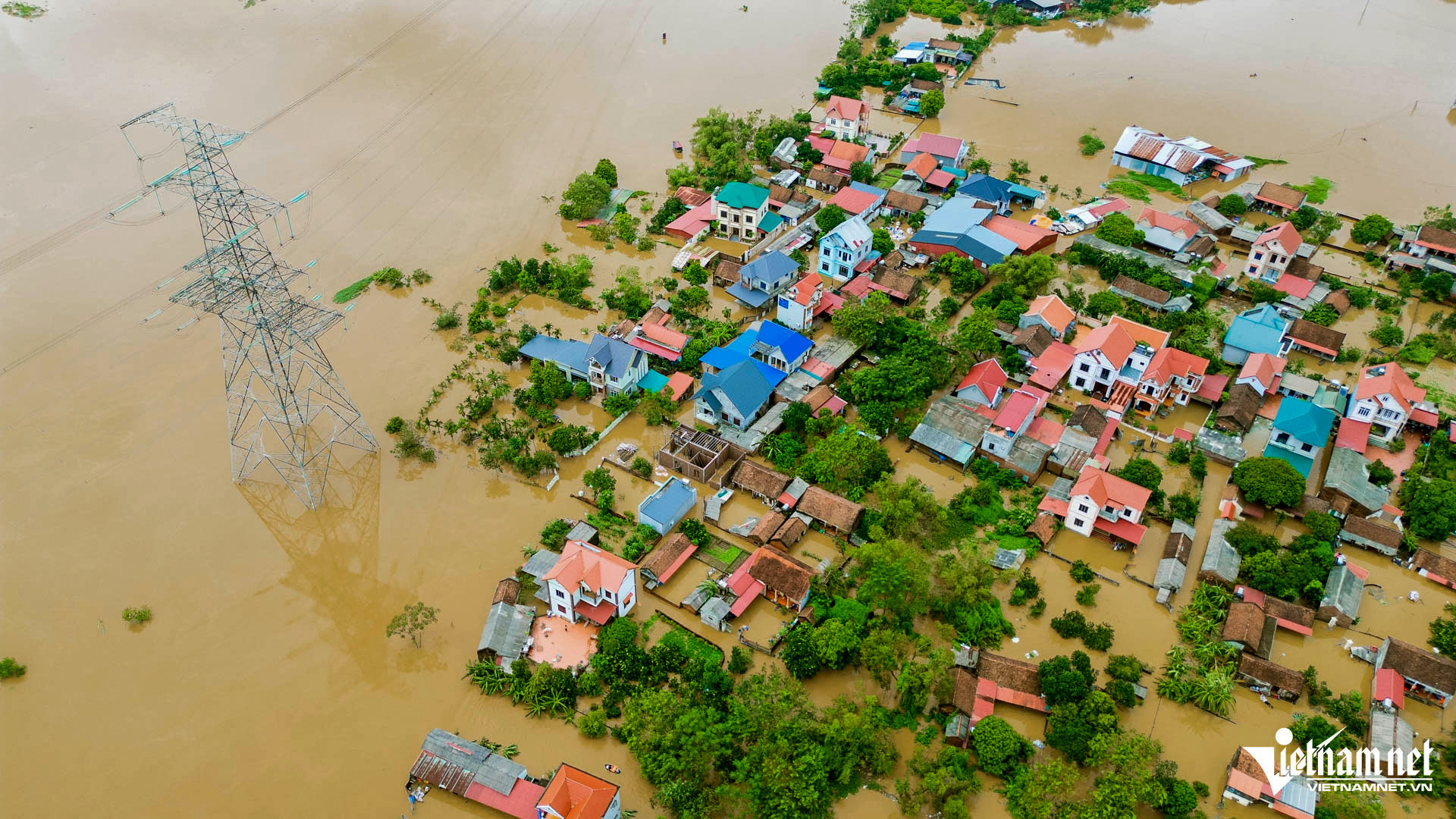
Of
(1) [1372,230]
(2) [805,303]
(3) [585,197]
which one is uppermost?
(3) [585,197]

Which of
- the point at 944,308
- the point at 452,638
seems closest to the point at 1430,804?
the point at 944,308

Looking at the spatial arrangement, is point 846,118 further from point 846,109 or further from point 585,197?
point 585,197

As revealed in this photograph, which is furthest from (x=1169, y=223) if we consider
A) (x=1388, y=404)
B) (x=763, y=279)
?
(x=763, y=279)

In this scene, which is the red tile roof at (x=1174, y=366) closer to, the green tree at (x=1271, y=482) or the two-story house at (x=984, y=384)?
the green tree at (x=1271, y=482)

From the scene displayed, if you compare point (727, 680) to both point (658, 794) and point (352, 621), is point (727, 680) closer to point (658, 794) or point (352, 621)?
point (658, 794)

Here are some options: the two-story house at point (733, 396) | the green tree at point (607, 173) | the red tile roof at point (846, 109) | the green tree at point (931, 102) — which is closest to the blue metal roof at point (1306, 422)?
the two-story house at point (733, 396)

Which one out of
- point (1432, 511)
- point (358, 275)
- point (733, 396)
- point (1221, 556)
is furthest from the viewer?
point (358, 275)

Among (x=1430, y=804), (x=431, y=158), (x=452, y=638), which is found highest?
(x=431, y=158)
